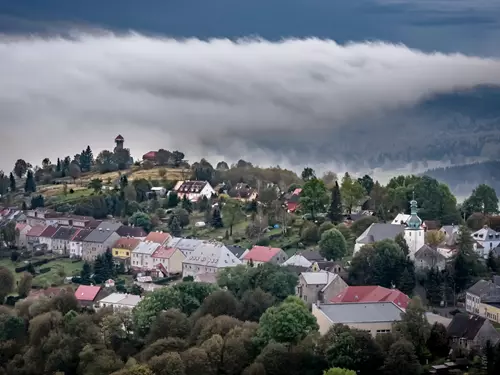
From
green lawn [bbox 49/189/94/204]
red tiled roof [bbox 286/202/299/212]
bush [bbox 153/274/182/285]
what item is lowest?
bush [bbox 153/274/182/285]

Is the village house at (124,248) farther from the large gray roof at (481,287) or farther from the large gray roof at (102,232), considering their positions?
the large gray roof at (481,287)

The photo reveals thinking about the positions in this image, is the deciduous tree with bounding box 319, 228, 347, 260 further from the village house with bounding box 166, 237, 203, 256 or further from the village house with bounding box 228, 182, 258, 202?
the village house with bounding box 228, 182, 258, 202

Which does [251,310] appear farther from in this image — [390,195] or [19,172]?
[19,172]

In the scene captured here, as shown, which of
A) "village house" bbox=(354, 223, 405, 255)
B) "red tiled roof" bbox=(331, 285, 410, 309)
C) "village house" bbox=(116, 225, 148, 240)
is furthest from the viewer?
"village house" bbox=(116, 225, 148, 240)

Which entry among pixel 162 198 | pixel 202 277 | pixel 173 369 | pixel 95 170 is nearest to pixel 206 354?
pixel 173 369

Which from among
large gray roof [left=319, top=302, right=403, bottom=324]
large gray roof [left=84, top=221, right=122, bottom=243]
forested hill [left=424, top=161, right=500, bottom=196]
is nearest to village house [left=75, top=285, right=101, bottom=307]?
large gray roof [left=84, top=221, right=122, bottom=243]

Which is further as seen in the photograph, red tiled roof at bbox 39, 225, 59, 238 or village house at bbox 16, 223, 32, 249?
village house at bbox 16, 223, 32, 249

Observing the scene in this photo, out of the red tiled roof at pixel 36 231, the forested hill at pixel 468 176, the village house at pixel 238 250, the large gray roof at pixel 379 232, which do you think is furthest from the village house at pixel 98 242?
the forested hill at pixel 468 176
